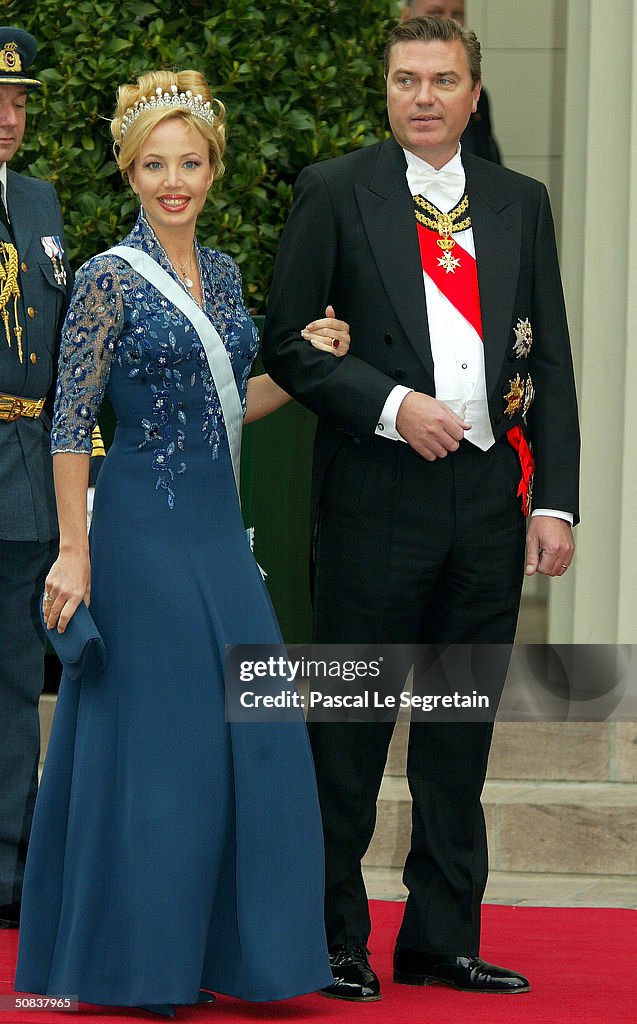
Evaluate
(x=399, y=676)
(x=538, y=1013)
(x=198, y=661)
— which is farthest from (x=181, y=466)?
(x=538, y=1013)

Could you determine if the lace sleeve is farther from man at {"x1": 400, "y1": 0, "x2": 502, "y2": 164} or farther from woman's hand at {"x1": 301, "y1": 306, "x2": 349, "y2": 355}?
man at {"x1": 400, "y1": 0, "x2": 502, "y2": 164}

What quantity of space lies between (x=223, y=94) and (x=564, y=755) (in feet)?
7.90

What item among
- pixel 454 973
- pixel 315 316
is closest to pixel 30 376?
pixel 315 316

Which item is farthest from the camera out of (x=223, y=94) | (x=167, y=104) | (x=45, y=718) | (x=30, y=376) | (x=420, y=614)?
(x=223, y=94)

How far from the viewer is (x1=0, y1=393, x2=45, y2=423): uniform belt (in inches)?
185

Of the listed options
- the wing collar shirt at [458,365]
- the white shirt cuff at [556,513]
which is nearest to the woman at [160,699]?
Answer: the wing collar shirt at [458,365]

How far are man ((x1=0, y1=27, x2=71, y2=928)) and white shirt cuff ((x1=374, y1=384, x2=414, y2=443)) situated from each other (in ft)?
3.77

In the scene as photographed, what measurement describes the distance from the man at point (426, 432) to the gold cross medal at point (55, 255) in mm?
933

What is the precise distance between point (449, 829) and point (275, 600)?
2296mm

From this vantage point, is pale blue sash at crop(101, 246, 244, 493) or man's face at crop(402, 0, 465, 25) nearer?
pale blue sash at crop(101, 246, 244, 493)

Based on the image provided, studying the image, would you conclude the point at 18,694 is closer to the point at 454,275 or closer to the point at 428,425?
the point at 428,425

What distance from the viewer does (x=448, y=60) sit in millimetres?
3998

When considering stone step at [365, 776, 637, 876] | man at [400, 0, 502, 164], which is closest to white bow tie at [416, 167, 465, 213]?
man at [400, 0, 502, 164]

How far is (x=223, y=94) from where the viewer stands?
6.19 m
